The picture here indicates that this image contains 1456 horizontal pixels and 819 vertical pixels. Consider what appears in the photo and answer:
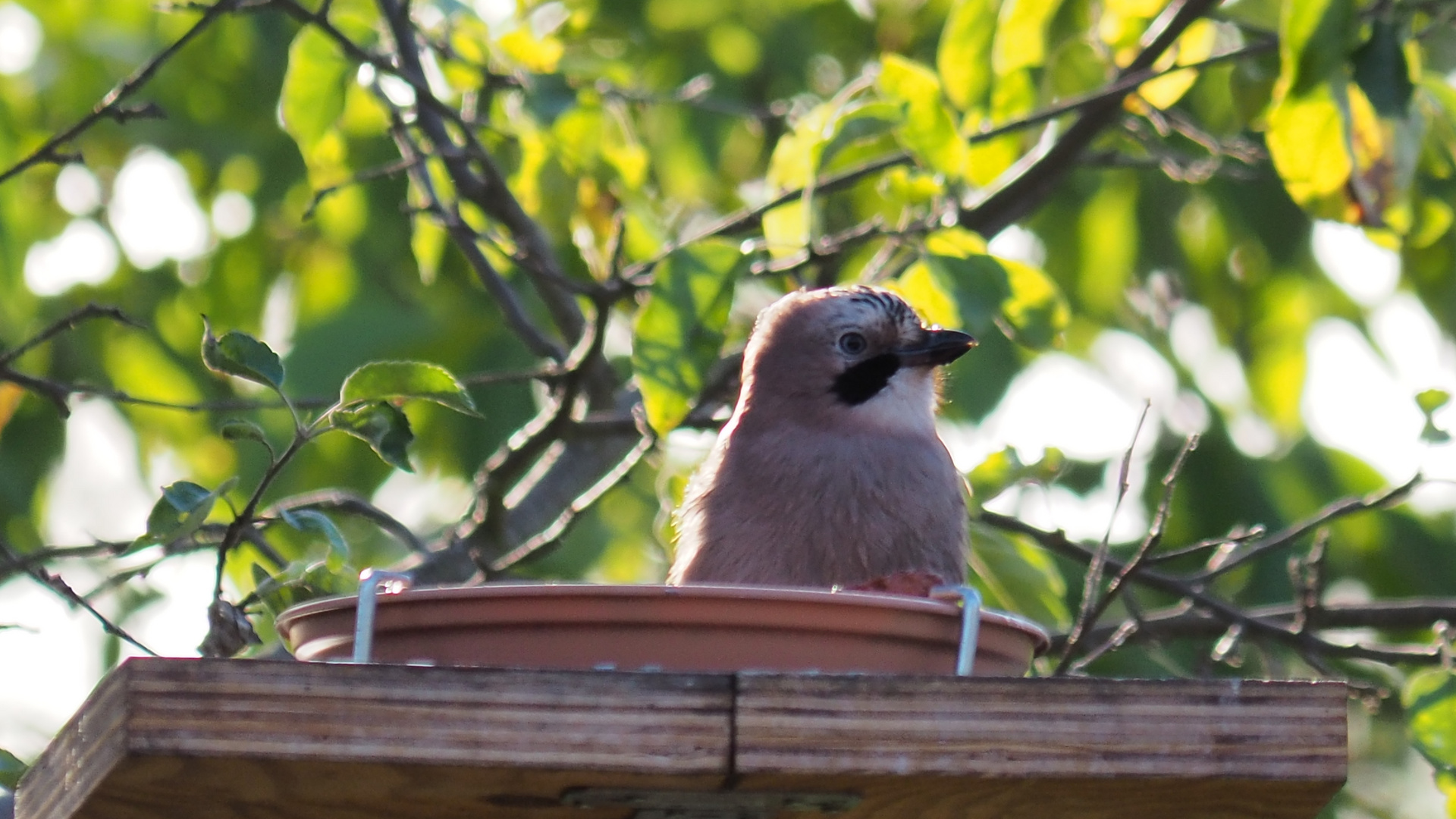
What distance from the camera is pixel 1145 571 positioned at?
4273 mm

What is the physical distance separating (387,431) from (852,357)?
1.28 meters

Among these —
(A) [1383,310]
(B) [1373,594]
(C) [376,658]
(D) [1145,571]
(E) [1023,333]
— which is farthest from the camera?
(A) [1383,310]

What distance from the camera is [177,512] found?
9.11 ft

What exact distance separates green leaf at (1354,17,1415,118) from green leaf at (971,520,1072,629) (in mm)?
1141

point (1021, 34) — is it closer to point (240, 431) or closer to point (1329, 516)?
point (1329, 516)

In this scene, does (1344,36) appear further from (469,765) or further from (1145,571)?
(469,765)

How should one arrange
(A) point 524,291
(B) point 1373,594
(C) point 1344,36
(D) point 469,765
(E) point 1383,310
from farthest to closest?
(E) point 1383,310 < (B) point 1373,594 < (A) point 524,291 < (C) point 1344,36 < (D) point 469,765

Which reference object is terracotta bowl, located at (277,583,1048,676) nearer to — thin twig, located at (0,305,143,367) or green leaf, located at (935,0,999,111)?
thin twig, located at (0,305,143,367)

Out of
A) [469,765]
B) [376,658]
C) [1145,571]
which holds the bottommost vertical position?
[469,765]

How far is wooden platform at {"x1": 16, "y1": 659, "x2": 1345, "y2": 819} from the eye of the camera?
2043 mm

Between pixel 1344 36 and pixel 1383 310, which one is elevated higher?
pixel 1383 310

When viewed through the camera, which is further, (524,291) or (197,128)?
(197,128)

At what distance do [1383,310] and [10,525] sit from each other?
4.82m

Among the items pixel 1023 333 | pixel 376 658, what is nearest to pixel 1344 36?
pixel 1023 333
